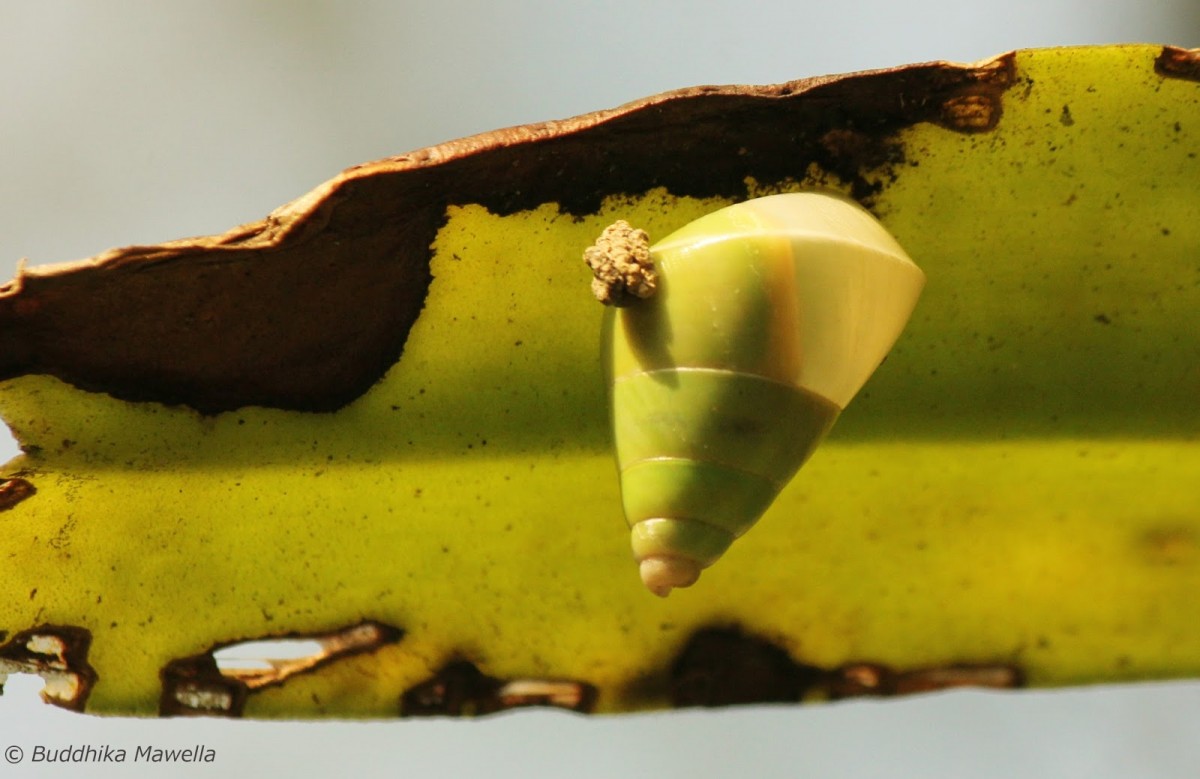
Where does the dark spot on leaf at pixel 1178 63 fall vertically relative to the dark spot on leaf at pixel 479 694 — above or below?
above

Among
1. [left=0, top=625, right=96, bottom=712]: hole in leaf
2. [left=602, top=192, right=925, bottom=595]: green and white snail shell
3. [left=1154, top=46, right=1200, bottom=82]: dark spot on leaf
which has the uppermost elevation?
[left=1154, top=46, right=1200, bottom=82]: dark spot on leaf

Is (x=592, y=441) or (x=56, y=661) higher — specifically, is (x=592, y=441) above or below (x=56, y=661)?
above

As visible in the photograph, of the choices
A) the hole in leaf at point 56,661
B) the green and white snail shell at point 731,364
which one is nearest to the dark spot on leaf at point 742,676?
the green and white snail shell at point 731,364

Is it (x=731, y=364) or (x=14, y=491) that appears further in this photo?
(x=14, y=491)

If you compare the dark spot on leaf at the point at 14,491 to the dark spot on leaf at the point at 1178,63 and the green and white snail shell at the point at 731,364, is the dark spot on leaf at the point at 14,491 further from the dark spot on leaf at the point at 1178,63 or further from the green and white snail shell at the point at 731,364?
the dark spot on leaf at the point at 1178,63

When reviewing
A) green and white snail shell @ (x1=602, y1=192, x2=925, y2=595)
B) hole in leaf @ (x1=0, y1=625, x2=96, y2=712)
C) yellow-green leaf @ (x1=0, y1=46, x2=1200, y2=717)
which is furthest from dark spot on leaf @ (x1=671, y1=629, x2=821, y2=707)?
hole in leaf @ (x1=0, y1=625, x2=96, y2=712)

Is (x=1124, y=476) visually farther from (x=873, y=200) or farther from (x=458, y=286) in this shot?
(x=458, y=286)

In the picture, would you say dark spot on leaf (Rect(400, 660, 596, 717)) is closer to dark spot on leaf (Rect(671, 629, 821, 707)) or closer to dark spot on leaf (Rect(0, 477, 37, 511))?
dark spot on leaf (Rect(671, 629, 821, 707))

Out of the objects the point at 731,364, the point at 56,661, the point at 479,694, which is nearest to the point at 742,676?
the point at 479,694

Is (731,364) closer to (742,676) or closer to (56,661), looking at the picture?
(742,676)
